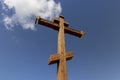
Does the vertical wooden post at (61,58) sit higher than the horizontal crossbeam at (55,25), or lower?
lower

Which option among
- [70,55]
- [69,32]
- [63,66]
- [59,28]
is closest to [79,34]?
[69,32]

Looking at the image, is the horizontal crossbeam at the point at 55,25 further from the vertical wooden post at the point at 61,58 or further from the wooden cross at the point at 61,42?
the vertical wooden post at the point at 61,58

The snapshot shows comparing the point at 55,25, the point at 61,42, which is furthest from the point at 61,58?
the point at 55,25

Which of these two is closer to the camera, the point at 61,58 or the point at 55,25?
the point at 61,58

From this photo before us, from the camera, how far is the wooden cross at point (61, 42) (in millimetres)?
5441

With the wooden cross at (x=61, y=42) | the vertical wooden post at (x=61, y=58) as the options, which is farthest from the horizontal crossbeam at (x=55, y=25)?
the vertical wooden post at (x=61, y=58)

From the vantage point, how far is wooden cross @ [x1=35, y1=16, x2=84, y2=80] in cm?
544

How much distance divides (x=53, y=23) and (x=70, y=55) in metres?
1.29

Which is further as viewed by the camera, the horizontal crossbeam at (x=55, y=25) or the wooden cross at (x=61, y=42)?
the horizontal crossbeam at (x=55, y=25)

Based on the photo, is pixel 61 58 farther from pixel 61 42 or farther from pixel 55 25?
pixel 55 25

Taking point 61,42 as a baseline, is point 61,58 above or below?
below

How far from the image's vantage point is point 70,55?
5.79 m

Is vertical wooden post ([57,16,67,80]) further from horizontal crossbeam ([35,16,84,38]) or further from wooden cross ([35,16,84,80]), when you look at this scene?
horizontal crossbeam ([35,16,84,38])

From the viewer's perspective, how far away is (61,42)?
19.8ft
